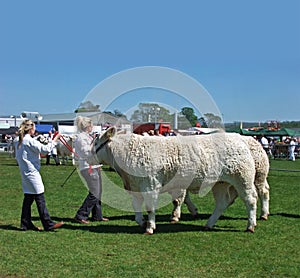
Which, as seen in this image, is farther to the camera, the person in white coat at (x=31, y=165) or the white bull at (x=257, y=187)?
the white bull at (x=257, y=187)

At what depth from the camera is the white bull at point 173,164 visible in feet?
27.9

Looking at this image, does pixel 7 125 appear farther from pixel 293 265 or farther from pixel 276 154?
pixel 293 265

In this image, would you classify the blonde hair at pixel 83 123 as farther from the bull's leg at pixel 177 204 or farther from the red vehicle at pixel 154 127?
the bull's leg at pixel 177 204

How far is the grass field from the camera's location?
6.34 meters

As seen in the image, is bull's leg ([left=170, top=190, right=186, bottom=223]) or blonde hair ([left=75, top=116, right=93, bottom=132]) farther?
bull's leg ([left=170, top=190, right=186, bottom=223])

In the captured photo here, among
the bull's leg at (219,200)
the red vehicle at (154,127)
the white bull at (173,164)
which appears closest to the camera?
the white bull at (173,164)

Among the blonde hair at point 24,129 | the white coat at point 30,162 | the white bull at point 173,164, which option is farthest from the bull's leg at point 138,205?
the blonde hair at point 24,129

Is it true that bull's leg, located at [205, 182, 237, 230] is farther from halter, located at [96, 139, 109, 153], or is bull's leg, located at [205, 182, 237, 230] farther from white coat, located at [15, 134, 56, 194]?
white coat, located at [15, 134, 56, 194]

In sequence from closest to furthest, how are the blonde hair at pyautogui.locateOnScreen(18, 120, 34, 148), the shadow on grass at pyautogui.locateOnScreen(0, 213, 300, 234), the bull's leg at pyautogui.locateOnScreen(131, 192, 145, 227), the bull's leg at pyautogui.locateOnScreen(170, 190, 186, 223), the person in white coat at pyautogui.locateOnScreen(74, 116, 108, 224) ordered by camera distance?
the blonde hair at pyautogui.locateOnScreen(18, 120, 34, 148)
the bull's leg at pyautogui.locateOnScreen(131, 192, 145, 227)
the shadow on grass at pyautogui.locateOnScreen(0, 213, 300, 234)
the person in white coat at pyautogui.locateOnScreen(74, 116, 108, 224)
the bull's leg at pyautogui.locateOnScreen(170, 190, 186, 223)

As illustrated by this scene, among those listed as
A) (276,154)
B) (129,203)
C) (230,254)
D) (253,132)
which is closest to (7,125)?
(253,132)

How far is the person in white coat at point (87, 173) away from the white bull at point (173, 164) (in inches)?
21.3

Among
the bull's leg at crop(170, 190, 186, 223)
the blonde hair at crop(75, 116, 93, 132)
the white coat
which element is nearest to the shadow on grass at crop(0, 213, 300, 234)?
the bull's leg at crop(170, 190, 186, 223)

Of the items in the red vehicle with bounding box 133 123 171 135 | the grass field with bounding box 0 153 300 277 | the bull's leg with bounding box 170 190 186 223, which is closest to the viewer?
the grass field with bounding box 0 153 300 277

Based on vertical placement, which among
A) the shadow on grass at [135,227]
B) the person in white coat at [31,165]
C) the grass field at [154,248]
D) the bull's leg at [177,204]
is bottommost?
the shadow on grass at [135,227]
